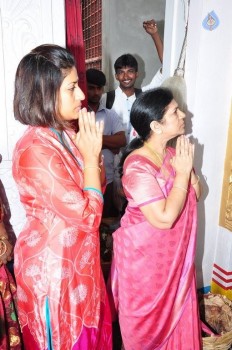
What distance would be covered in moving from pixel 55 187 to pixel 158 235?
723 mm

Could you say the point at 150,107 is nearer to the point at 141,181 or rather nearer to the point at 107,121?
the point at 141,181

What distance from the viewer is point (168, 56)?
7.66ft

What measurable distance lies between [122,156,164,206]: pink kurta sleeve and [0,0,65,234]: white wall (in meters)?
0.71

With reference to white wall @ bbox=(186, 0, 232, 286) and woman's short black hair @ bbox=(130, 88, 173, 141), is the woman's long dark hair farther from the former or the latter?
white wall @ bbox=(186, 0, 232, 286)

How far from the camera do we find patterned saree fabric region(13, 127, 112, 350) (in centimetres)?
121

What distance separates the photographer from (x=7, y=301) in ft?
5.61

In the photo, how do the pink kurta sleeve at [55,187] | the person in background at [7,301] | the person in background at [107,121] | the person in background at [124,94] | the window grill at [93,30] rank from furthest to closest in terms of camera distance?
the window grill at [93,30] < the person in background at [124,94] < the person in background at [107,121] < the person in background at [7,301] < the pink kurta sleeve at [55,187]

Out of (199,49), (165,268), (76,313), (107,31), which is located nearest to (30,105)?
(76,313)

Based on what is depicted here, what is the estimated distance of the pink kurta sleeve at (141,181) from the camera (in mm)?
1519

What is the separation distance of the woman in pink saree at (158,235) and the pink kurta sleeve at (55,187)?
14.3 inches

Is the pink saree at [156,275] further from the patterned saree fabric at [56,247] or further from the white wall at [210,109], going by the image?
the white wall at [210,109]

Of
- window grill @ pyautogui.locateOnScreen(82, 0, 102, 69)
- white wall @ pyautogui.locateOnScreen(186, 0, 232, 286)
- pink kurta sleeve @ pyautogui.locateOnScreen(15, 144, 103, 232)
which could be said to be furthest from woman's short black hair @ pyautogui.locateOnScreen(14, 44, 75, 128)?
window grill @ pyautogui.locateOnScreen(82, 0, 102, 69)

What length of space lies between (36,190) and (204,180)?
5.27 feet

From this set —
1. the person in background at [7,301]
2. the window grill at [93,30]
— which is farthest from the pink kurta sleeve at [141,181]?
the window grill at [93,30]
